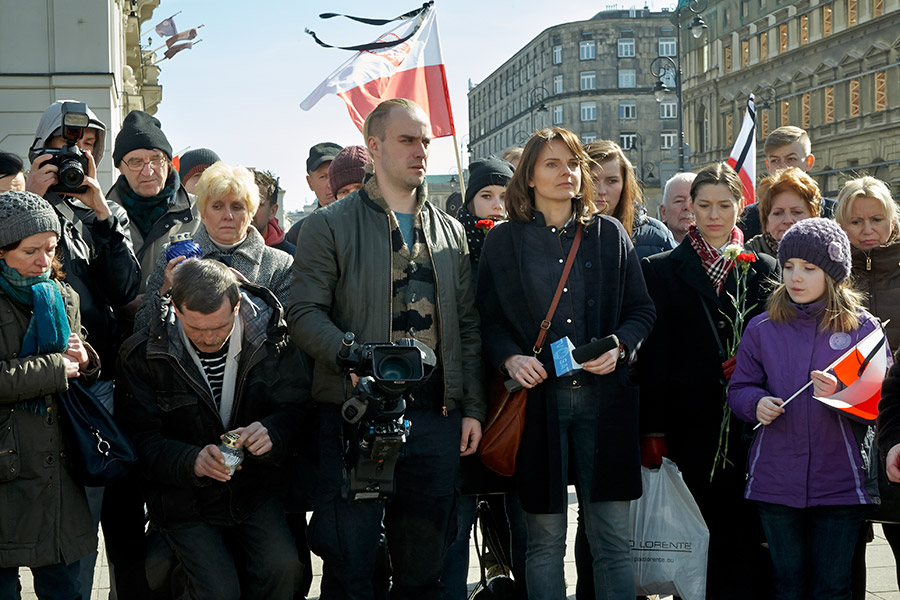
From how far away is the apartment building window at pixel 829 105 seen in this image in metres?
45.9

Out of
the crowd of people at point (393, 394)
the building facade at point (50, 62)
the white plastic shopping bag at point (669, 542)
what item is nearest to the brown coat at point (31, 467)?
the crowd of people at point (393, 394)

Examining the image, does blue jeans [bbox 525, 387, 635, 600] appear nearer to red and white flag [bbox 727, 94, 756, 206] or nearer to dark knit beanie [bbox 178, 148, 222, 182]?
dark knit beanie [bbox 178, 148, 222, 182]

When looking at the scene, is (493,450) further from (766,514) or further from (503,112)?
(503,112)

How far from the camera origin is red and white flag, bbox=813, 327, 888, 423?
407 cm

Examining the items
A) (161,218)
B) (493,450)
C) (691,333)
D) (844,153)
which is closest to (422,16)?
(161,218)

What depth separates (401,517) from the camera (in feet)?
13.6

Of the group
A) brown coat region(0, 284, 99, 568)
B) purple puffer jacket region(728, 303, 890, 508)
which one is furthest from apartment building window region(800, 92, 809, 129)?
brown coat region(0, 284, 99, 568)

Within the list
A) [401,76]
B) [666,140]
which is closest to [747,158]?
[401,76]

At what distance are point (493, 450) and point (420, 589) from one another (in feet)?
2.17

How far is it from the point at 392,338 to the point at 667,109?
90.6 m

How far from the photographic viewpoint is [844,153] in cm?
4425

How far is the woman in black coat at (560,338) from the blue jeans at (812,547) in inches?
25.1

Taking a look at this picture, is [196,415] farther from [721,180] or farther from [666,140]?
[666,140]

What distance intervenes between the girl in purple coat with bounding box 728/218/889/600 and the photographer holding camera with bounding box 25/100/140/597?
2.88 metres
